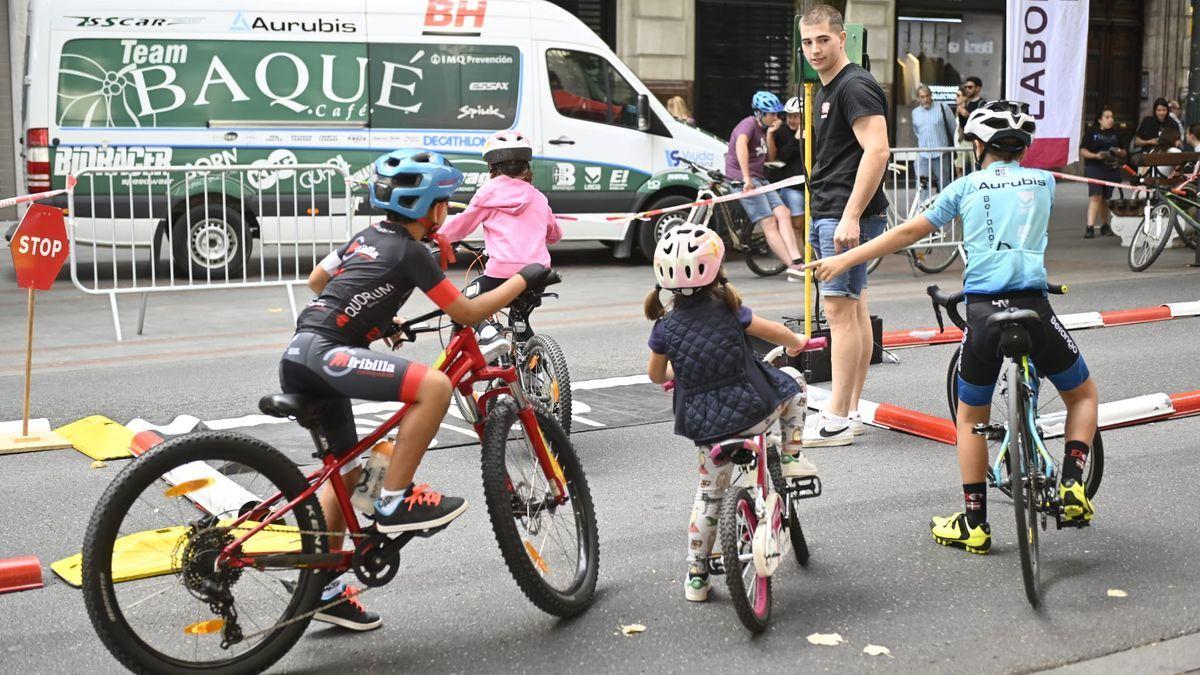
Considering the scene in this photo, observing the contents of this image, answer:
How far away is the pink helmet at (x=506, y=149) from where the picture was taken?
7055 millimetres

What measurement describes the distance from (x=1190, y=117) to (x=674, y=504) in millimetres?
12440

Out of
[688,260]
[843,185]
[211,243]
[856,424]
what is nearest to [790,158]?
[211,243]

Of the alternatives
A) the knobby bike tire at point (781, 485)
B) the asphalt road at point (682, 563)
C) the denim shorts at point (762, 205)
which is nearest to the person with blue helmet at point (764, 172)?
the denim shorts at point (762, 205)

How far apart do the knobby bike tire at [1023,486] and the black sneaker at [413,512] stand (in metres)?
1.85

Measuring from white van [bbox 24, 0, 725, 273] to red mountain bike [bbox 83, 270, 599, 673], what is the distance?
8850 millimetres

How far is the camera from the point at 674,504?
6.30 meters

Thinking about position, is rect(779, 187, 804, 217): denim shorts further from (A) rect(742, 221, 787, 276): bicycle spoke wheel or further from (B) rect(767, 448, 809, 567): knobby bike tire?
(B) rect(767, 448, 809, 567): knobby bike tire

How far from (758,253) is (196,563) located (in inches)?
435

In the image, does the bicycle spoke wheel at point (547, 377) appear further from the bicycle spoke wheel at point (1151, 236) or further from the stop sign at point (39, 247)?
the bicycle spoke wheel at point (1151, 236)

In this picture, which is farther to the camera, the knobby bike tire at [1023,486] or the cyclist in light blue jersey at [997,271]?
the cyclist in light blue jersey at [997,271]

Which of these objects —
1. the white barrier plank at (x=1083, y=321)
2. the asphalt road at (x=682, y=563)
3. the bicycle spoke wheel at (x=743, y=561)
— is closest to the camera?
the bicycle spoke wheel at (x=743, y=561)

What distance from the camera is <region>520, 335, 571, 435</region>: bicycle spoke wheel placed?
7.17 metres

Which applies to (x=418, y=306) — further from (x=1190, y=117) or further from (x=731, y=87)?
(x=731, y=87)

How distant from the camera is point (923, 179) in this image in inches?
609
